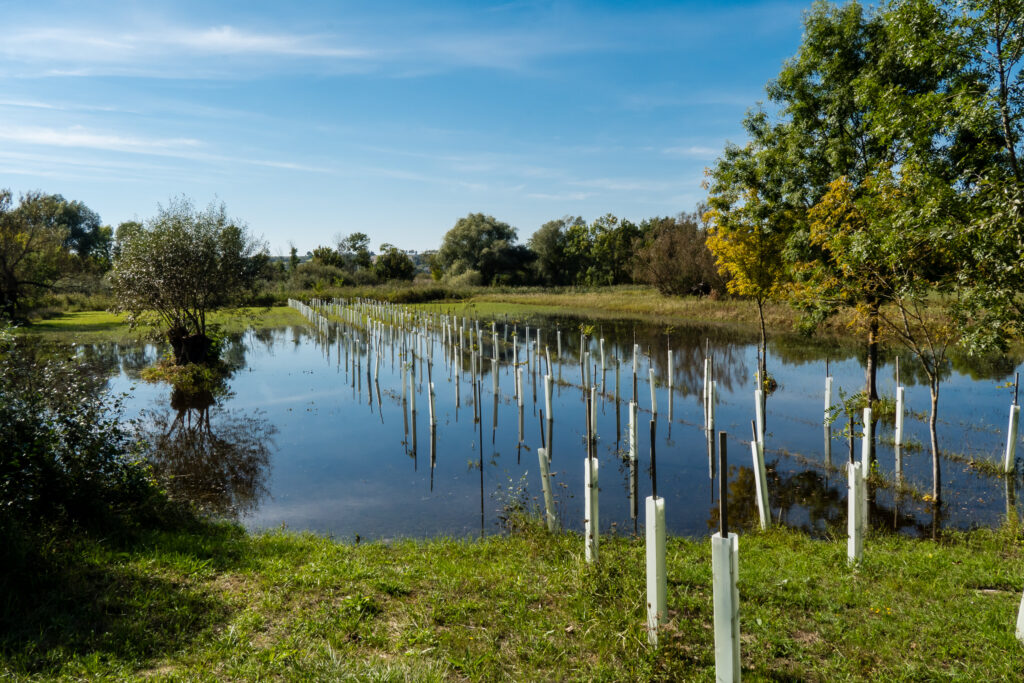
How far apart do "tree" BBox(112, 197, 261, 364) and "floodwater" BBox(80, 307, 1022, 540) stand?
9.46 feet

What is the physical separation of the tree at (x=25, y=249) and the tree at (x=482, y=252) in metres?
47.9

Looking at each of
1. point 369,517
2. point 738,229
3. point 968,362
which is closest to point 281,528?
point 369,517

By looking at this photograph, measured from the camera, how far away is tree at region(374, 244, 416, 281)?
91.6 m

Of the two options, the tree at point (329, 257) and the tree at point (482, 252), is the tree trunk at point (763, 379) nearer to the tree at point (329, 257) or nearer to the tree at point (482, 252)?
the tree at point (482, 252)

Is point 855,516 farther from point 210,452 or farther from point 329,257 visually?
point 329,257

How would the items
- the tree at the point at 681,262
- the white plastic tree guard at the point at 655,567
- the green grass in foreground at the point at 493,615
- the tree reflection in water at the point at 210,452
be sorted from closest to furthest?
the green grass in foreground at the point at 493,615 → the white plastic tree guard at the point at 655,567 → the tree reflection in water at the point at 210,452 → the tree at the point at 681,262

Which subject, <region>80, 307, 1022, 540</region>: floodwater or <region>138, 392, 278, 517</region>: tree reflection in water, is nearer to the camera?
<region>80, 307, 1022, 540</region>: floodwater

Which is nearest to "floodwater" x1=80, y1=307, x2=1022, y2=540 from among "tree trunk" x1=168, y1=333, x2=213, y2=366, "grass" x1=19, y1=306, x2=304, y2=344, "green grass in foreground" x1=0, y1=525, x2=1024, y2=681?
"tree trunk" x1=168, y1=333, x2=213, y2=366

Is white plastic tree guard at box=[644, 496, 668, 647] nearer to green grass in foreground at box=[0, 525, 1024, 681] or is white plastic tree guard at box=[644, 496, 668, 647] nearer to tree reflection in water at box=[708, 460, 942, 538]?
green grass in foreground at box=[0, 525, 1024, 681]

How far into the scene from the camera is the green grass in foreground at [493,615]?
203 inches

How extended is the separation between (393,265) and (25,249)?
49711 mm

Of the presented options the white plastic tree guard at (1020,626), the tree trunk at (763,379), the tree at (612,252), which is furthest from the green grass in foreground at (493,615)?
the tree at (612,252)

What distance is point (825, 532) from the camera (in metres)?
10.3

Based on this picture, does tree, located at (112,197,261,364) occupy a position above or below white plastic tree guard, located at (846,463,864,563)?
above
